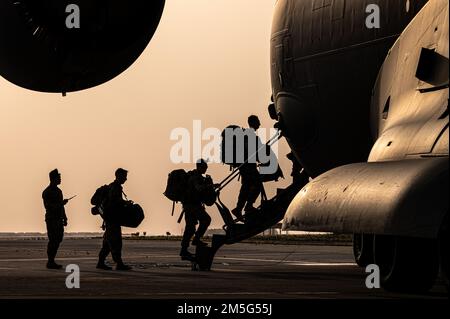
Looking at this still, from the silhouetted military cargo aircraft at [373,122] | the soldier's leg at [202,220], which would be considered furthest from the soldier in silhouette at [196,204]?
the silhouetted military cargo aircraft at [373,122]

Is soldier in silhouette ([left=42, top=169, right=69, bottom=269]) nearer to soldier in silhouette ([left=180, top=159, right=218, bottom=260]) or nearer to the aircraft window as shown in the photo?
soldier in silhouette ([left=180, top=159, right=218, bottom=260])

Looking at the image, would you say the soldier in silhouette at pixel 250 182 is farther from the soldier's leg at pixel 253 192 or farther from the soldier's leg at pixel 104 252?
the soldier's leg at pixel 104 252

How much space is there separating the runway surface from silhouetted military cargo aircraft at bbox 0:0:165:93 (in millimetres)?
3075

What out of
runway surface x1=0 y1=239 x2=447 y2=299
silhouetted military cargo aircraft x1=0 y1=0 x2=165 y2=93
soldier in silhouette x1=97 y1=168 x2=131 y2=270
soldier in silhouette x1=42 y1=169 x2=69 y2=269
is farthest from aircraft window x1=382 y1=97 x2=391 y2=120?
soldier in silhouette x1=42 y1=169 x2=69 y2=269

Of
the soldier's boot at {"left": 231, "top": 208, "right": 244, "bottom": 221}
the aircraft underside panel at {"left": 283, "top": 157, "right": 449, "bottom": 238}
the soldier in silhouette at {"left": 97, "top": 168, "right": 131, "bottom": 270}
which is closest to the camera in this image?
the aircraft underside panel at {"left": 283, "top": 157, "right": 449, "bottom": 238}

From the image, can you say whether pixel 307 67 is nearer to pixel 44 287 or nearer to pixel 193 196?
pixel 193 196

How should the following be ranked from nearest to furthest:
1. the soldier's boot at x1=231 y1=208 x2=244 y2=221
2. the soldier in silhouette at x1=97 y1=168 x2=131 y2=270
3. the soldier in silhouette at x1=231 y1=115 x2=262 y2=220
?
the soldier in silhouette at x1=97 y1=168 x2=131 y2=270
the soldier in silhouette at x1=231 y1=115 x2=262 y2=220
the soldier's boot at x1=231 y1=208 x2=244 y2=221

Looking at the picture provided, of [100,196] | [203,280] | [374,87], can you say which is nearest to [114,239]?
[100,196]

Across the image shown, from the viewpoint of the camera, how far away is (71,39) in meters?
16.3

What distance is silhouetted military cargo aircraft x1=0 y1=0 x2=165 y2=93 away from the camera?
15742mm

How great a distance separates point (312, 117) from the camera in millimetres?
24078

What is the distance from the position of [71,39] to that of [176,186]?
31.8ft

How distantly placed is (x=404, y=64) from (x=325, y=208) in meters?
2.95

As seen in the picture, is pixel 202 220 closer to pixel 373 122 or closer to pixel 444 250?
pixel 373 122
